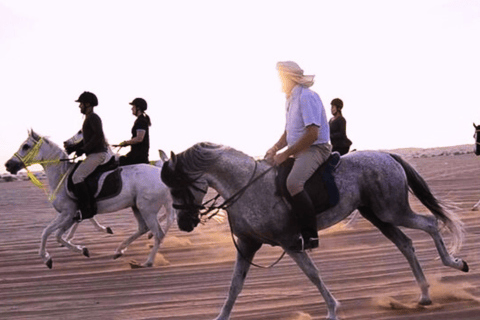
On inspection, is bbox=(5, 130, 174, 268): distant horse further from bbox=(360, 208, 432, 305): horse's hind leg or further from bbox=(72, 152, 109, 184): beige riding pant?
bbox=(360, 208, 432, 305): horse's hind leg

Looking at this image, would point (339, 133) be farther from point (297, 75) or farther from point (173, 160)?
point (173, 160)

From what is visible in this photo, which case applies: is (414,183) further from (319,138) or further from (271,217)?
(271,217)

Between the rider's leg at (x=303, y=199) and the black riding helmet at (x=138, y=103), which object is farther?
the black riding helmet at (x=138, y=103)

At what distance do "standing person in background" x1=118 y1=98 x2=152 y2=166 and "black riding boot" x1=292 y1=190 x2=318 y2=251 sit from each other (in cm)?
565

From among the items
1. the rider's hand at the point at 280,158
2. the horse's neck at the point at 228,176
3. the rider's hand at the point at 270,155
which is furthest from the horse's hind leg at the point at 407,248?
the horse's neck at the point at 228,176

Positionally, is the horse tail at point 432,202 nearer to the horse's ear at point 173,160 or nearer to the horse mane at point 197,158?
the horse mane at point 197,158

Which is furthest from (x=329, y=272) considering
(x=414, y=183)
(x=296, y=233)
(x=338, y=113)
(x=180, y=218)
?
Result: (x=338, y=113)

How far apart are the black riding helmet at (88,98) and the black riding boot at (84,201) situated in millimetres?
1240

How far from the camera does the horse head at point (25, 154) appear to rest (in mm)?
10523

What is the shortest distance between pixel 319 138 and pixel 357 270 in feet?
9.31

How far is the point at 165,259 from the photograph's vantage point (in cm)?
1031

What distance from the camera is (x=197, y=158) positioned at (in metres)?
5.71

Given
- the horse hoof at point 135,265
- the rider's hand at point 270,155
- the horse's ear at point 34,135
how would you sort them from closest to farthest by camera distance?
the rider's hand at point 270,155 < the horse hoof at point 135,265 < the horse's ear at point 34,135

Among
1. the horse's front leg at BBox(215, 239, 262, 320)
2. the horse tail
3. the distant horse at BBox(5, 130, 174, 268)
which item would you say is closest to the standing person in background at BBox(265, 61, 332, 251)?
the horse's front leg at BBox(215, 239, 262, 320)
